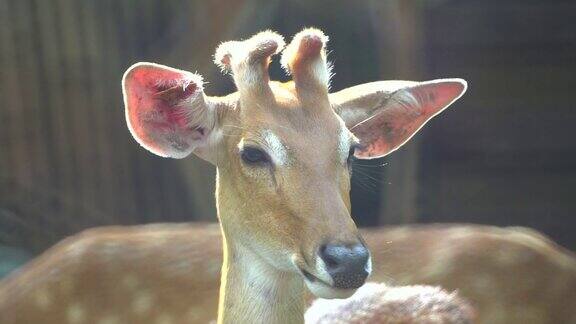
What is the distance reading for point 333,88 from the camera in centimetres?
546

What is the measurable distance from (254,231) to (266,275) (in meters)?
0.14

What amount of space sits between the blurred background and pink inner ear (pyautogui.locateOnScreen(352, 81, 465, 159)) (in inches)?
85.3

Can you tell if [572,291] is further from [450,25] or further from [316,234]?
[316,234]

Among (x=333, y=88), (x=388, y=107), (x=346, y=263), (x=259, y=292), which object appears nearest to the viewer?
(x=346, y=263)

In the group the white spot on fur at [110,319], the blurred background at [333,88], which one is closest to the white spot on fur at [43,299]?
the white spot on fur at [110,319]

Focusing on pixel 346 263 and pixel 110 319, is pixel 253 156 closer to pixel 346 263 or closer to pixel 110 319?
pixel 346 263

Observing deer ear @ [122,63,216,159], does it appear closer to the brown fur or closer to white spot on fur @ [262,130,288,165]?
→ white spot on fur @ [262,130,288,165]

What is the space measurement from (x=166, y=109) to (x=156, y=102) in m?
0.04

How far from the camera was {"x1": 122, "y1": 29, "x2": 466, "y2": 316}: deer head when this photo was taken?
92.1 inches

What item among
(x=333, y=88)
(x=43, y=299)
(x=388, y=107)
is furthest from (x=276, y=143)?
(x=333, y=88)

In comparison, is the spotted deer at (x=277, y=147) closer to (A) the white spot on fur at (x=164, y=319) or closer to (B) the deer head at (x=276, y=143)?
(B) the deer head at (x=276, y=143)

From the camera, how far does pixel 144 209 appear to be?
554 centimetres

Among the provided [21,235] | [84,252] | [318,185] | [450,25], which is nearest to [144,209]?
[21,235]

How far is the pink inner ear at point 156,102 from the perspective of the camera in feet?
8.38
